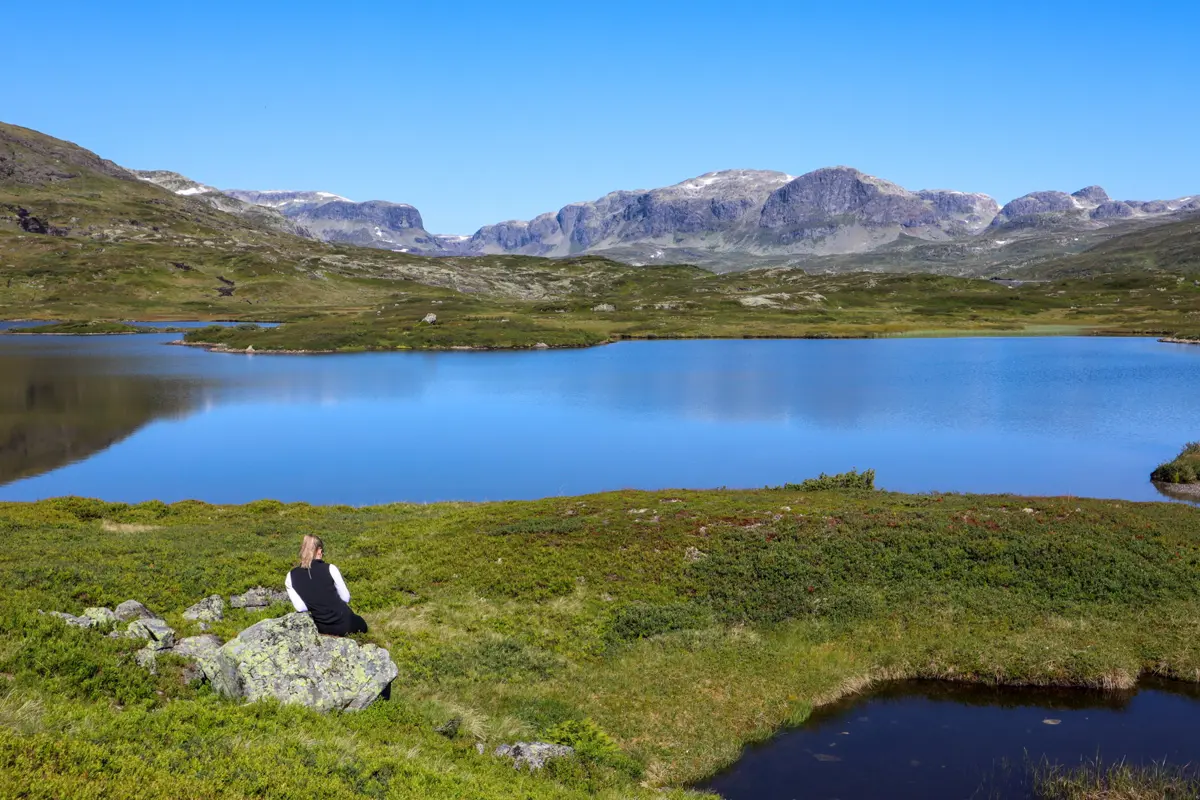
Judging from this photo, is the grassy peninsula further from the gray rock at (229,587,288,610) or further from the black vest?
the black vest

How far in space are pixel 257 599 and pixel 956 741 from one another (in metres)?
22.7

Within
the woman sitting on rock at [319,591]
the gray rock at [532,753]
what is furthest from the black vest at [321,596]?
the gray rock at [532,753]

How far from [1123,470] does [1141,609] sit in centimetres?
4092

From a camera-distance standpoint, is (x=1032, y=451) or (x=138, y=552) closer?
(x=138, y=552)

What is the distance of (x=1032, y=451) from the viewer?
69.4 meters

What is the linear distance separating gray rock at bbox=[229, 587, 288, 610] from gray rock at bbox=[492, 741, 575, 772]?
1169cm

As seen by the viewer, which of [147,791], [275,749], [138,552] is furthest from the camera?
[138,552]

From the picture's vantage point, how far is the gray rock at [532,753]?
17.6 meters

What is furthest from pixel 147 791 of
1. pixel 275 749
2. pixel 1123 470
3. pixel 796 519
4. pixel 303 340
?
pixel 303 340

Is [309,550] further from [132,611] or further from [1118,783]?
[1118,783]

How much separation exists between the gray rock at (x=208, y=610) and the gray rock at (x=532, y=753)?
11381 millimetres

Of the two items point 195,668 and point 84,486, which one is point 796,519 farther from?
point 84,486

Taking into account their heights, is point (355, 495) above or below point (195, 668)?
below

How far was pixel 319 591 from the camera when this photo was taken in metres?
18.0
